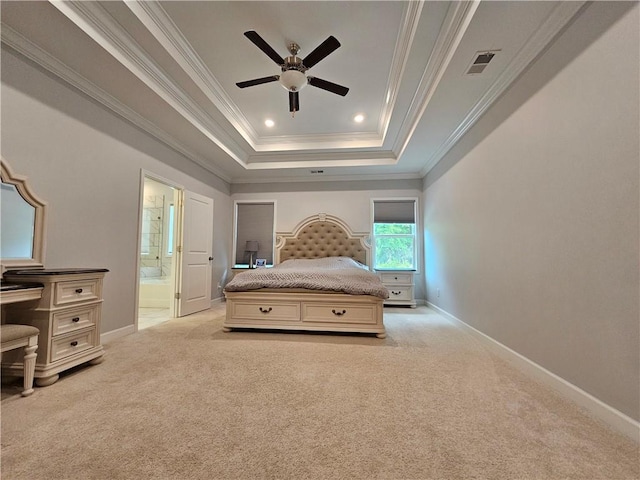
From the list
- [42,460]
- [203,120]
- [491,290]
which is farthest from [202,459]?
[203,120]

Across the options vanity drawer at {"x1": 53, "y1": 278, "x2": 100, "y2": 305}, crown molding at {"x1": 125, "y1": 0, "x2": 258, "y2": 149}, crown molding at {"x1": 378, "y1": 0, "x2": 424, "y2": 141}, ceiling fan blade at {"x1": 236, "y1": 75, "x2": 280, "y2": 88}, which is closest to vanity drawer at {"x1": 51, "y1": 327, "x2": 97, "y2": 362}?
vanity drawer at {"x1": 53, "y1": 278, "x2": 100, "y2": 305}

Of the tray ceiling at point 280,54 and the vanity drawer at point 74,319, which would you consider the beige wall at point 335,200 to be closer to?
the tray ceiling at point 280,54

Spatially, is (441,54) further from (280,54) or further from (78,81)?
(78,81)

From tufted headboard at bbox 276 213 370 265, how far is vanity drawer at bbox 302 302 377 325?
7.30 ft

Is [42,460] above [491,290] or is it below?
below

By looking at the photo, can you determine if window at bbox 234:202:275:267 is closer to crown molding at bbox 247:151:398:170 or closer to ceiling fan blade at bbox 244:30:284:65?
crown molding at bbox 247:151:398:170

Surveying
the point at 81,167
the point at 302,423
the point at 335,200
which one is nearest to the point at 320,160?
the point at 335,200

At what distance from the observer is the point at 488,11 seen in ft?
5.98

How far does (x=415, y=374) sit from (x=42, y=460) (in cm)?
217

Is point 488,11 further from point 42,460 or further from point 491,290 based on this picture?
point 42,460

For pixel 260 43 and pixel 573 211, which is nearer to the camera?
pixel 573 211

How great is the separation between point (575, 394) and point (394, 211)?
412cm

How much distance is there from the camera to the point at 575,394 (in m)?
1.71

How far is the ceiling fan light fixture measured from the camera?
2.52 metres
